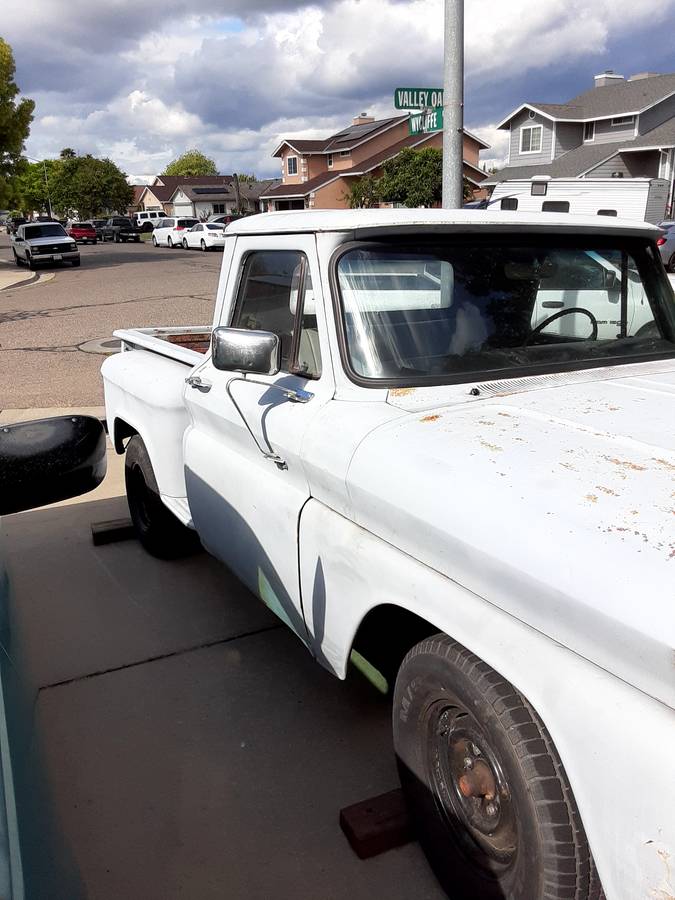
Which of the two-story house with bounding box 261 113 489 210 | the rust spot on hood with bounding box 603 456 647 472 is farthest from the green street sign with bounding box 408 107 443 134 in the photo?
the two-story house with bounding box 261 113 489 210

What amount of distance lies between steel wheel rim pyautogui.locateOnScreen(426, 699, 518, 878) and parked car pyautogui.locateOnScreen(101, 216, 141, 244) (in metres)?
55.2

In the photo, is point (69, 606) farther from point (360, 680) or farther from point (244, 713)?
point (360, 680)

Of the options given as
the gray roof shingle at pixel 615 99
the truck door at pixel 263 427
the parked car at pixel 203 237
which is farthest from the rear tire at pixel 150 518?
the gray roof shingle at pixel 615 99

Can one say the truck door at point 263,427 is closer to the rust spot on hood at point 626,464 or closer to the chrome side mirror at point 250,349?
the chrome side mirror at point 250,349

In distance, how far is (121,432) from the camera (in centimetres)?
499

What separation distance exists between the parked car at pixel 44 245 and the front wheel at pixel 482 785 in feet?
92.8

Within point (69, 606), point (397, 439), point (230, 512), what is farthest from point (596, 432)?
point (69, 606)

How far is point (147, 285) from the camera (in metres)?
21.5

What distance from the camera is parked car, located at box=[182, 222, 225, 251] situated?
123 feet

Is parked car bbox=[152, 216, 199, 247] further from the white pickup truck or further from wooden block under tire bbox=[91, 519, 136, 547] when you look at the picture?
the white pickup truck

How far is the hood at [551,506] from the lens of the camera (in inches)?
60.5

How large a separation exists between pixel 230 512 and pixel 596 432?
1.66m

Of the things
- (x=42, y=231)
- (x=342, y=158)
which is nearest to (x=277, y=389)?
(x=42, y=231)

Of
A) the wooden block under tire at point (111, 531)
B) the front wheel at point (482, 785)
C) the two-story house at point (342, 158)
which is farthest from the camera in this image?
the two-story house at point (342, 158)
